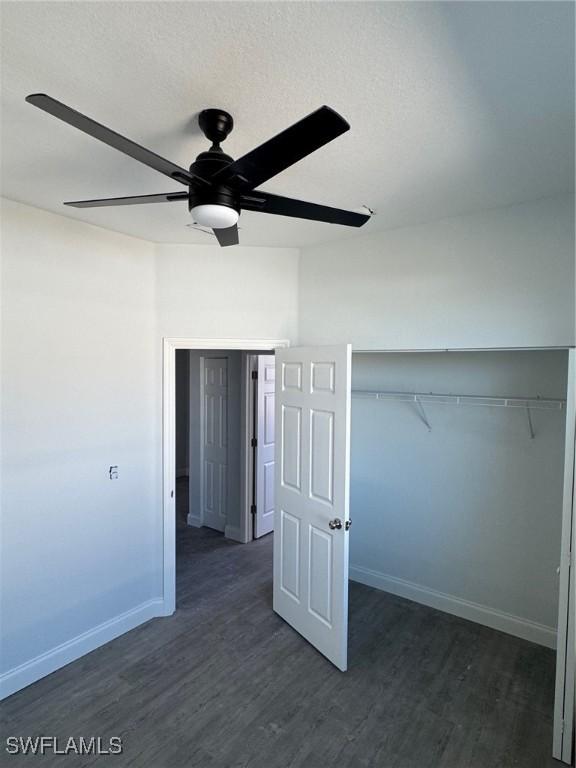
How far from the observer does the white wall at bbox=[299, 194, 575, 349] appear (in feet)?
8.09

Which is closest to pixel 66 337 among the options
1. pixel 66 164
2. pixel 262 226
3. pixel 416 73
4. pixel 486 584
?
pixel 66 164

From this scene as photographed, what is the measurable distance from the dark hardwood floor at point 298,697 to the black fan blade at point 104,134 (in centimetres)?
255

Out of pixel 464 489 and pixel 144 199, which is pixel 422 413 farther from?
pixel 144 199

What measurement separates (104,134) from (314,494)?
2306mm

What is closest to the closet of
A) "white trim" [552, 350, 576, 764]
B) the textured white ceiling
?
"white trim" [552, 350, 576, 764]

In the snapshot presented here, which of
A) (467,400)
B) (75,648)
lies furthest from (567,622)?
(75,648)

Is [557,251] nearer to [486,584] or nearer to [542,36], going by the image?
[542,36]

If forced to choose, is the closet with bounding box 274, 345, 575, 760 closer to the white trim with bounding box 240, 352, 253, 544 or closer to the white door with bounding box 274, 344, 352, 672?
the white door with bounding box 274, 344, 352, 672

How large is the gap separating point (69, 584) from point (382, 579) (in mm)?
2372

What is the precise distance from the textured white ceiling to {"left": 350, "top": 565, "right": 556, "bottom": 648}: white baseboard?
9.13 ft

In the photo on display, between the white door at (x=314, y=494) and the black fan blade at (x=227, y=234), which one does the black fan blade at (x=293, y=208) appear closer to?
the black fan blade at (x=227, y=234)

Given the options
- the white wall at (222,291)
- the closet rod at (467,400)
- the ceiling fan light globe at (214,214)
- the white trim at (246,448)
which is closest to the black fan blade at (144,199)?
the ceiling fan light globe at (214,214)

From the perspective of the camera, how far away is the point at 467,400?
9.91 ft

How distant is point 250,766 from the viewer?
2.01 metres
